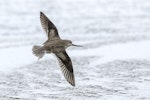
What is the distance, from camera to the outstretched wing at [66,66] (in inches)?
283

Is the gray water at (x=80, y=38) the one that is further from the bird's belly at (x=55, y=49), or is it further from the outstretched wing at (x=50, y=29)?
the outstretched wing at (x=50, y=29)

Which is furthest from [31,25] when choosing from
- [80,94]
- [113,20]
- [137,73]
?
[80,94]

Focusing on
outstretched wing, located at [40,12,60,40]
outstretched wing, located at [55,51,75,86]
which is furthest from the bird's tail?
outstretched wing, located at [40,12,60,40]

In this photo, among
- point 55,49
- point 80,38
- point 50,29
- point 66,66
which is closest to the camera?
point 55,49

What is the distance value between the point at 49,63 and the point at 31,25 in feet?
11.2

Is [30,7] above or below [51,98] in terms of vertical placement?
above

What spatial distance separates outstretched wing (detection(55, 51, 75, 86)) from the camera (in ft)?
23.6

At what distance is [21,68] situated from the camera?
839 cm

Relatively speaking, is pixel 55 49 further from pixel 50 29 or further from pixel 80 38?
pixel 80 38

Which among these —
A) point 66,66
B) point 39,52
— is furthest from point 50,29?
point 39,52

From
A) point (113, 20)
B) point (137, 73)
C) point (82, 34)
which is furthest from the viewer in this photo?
point (113, 20)

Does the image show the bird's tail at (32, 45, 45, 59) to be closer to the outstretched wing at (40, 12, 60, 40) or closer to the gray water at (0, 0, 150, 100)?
the outstretched wing at (40, 12, 60, 40)

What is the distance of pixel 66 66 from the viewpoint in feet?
24.2

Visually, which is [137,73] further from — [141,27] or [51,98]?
[141,27]
